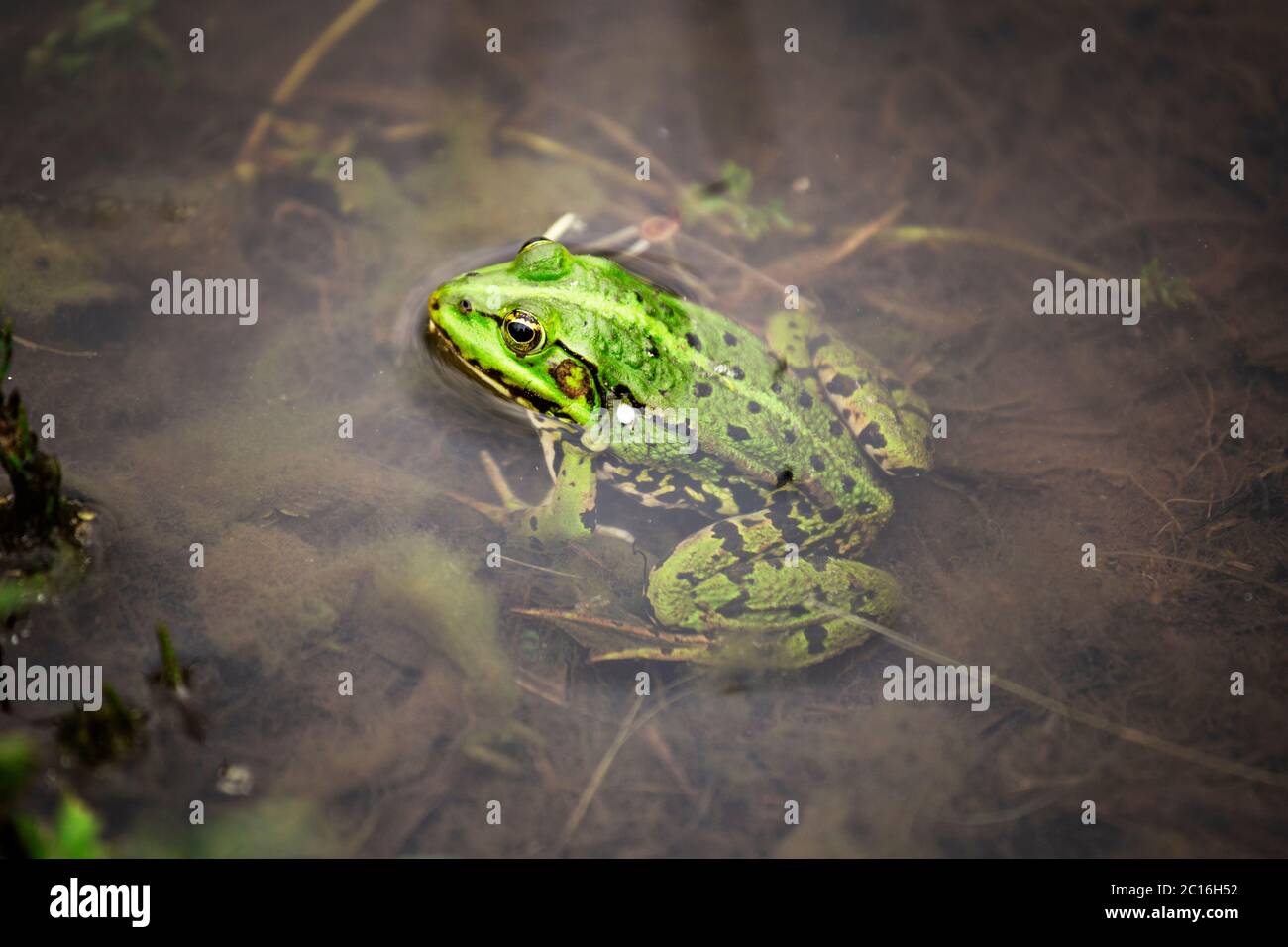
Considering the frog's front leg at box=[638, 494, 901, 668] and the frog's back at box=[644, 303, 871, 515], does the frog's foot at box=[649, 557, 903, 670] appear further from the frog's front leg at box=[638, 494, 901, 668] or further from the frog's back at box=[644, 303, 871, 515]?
the frog's back at box=[644, 303, 871, 515]

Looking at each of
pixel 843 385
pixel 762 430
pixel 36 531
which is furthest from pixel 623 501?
pixel 36 531

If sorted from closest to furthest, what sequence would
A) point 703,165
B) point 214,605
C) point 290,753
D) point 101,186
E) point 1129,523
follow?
point 290,753, point 214,605, point 1129,523, point 101,186, point 703,165

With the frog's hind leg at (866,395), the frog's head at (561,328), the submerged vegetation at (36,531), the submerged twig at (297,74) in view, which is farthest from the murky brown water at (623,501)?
the frog's head at (561,328)

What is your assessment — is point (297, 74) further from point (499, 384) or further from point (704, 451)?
point (704, 451)

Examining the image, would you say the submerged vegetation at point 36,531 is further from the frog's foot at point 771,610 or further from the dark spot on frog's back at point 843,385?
the dark spot on frog's back at point 843,385

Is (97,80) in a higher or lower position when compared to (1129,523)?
higher
